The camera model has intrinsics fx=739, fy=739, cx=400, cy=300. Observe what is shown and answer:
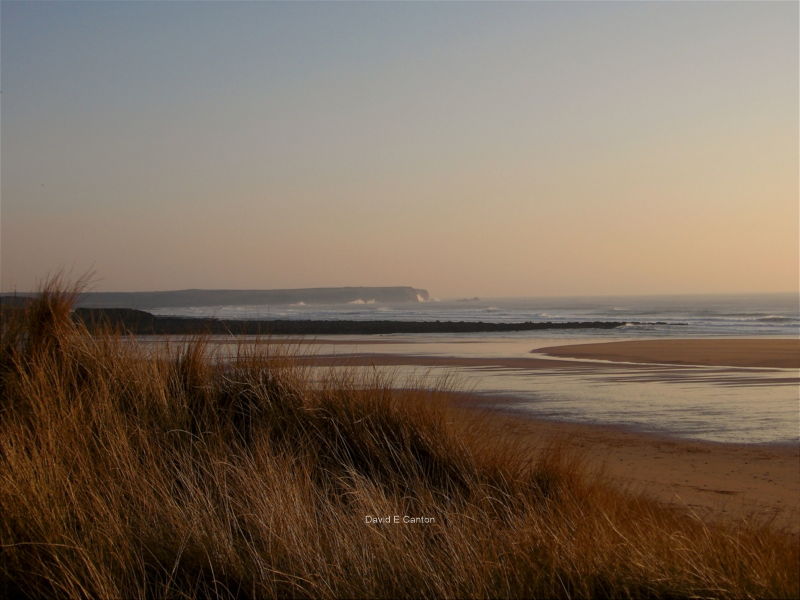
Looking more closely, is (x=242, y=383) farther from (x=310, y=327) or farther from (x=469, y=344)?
(x=310, y=327)

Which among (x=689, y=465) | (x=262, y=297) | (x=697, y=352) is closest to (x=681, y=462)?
(x=689, y=465)

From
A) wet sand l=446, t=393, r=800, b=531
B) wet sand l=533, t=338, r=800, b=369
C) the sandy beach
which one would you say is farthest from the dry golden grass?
wet sand l=533, t=338, r=800, b=369

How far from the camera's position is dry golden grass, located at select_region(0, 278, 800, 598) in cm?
398

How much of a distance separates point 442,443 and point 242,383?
7.43 ft

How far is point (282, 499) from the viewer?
4930mm

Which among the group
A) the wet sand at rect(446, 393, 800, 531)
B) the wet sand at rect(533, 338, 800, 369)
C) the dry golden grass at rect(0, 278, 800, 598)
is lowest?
the wet sand at rect(446, 393, 800, 531)

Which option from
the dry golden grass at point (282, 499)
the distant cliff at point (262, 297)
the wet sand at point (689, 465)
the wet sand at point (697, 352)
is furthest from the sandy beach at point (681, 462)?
the distant cliff at point (262, 297)

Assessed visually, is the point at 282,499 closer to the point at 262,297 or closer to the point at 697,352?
the point at 697,352

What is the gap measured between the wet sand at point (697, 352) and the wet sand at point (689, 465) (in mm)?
12747

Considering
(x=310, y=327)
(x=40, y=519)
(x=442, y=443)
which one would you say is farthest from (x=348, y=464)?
(x=310, y=327)

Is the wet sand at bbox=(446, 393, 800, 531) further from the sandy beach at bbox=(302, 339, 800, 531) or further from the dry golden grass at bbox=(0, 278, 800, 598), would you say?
the dry golden grass at bbox=(0, 278, 800, 598)

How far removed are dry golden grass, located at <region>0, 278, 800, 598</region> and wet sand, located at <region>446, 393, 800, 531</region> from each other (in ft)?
3.07

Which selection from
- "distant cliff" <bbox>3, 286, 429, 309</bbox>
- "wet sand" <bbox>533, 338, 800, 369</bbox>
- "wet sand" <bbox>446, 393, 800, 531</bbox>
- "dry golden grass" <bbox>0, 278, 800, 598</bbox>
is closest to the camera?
"dry golden grass" <bbox>0, 278, 800, 598</bbox>

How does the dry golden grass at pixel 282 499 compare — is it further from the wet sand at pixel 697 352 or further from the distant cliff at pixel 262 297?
the distant cliff at pixel 262 297
